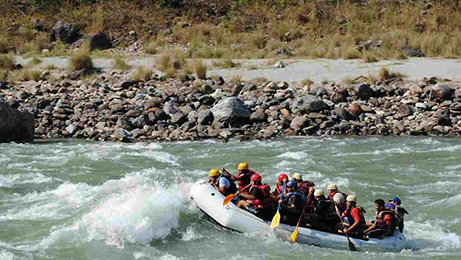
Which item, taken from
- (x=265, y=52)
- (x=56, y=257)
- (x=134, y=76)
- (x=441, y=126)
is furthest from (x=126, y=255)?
(x=265, y=52)

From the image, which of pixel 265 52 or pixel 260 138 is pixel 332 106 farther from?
pixel 265 52

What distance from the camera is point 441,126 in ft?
48.7

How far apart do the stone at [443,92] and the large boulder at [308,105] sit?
2.74 m

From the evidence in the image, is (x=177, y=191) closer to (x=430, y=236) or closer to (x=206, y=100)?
(x=430, y=236)

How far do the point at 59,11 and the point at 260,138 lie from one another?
16.3m

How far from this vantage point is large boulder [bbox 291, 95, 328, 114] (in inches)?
617

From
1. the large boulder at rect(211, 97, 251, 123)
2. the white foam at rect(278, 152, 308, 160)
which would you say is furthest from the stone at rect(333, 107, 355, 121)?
the white foam at rect(278, 152, 308, 160)

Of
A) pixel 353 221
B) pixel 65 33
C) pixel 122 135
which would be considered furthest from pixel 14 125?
pixel 65 33

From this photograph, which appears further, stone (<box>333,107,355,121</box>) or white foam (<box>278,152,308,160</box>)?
stone (<box>333,107,355,121</box>)

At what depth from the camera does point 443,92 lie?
52.7 ft

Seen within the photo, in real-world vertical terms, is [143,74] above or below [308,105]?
above

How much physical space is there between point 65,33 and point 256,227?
18.3 m

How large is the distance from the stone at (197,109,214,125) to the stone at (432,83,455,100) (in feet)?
18.0

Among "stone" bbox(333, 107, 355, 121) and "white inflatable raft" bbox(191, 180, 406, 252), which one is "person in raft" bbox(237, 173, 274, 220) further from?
"stone" bbox(333, 107, 355, 121)
